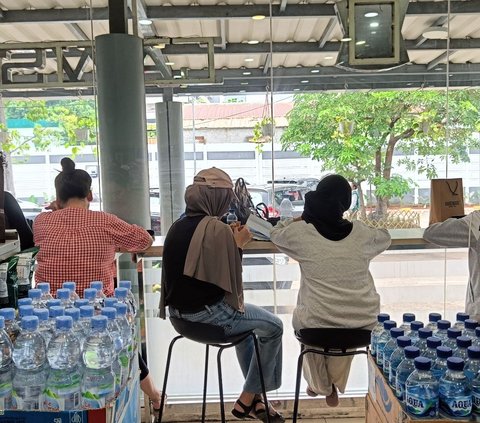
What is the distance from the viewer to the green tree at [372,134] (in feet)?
14.8

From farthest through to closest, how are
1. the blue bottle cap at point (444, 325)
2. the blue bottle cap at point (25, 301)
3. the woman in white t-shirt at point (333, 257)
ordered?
1. the woman in white t-shirt at point (333, 257)
2. the blue bottle cap at point (444, 325)
3. the blue bottle cap at point (25, 301)

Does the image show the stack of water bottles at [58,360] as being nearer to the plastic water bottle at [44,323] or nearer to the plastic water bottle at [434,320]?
the plastic water bottle at [44,323]

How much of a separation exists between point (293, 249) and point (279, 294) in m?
1.10

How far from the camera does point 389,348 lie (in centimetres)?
177

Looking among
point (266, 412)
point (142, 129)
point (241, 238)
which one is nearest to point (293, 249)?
point (241, 238)

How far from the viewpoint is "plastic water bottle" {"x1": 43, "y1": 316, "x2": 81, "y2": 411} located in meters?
1.34

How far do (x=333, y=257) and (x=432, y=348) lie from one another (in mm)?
754

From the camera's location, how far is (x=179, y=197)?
479cm

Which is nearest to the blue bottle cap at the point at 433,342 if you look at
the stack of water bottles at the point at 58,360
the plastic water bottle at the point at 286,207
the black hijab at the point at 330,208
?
the black hijab at the point at 330,208

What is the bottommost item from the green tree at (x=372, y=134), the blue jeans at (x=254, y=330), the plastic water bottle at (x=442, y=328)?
the blue jeans at (x=254, y=330)

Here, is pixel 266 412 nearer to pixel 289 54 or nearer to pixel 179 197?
pixel 179 197

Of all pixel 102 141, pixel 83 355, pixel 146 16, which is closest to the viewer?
pixel 83 355

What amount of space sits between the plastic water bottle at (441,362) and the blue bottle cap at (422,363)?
0.05 meters

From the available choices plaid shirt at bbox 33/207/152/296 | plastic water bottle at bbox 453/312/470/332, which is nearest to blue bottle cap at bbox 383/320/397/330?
plastic water bottle at bbox 453/312/470/332
